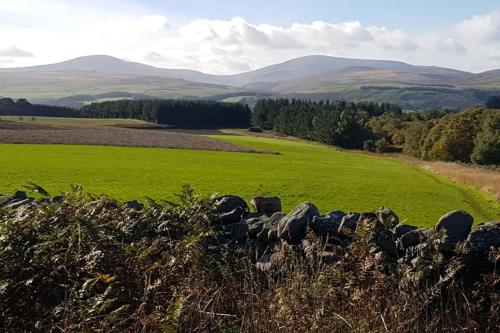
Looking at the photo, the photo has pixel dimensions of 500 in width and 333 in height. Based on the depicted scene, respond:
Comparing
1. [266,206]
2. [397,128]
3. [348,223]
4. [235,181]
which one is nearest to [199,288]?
[348,223]

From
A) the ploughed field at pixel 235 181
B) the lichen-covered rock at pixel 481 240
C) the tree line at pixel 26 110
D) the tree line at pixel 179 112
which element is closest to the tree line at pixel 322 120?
the tree line at pixel 179 112

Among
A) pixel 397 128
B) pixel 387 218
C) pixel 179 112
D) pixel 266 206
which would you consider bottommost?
pixel 397 128

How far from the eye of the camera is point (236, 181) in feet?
124

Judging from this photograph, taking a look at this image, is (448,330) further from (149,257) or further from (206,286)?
(149,257)

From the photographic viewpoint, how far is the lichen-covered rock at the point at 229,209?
344 inches

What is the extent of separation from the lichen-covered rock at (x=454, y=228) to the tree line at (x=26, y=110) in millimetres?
147710

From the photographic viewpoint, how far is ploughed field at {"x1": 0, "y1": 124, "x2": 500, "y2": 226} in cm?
3017

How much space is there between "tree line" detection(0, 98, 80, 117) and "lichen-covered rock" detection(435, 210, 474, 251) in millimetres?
147710

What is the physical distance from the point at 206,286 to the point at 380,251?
7.49 feet

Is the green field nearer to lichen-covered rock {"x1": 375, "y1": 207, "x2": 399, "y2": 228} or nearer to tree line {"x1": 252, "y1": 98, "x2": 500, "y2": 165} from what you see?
lichen-covered rock {"x1": 375, "y1": 207, "x2": 399, "y2": 228}

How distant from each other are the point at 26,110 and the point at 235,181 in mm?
124405

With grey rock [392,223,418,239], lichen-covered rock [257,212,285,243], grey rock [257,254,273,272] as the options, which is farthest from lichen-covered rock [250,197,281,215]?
grey rock [392,223,418,239]

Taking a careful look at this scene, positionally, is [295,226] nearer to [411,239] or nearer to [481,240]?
[411,239]

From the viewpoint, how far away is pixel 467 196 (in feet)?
126
